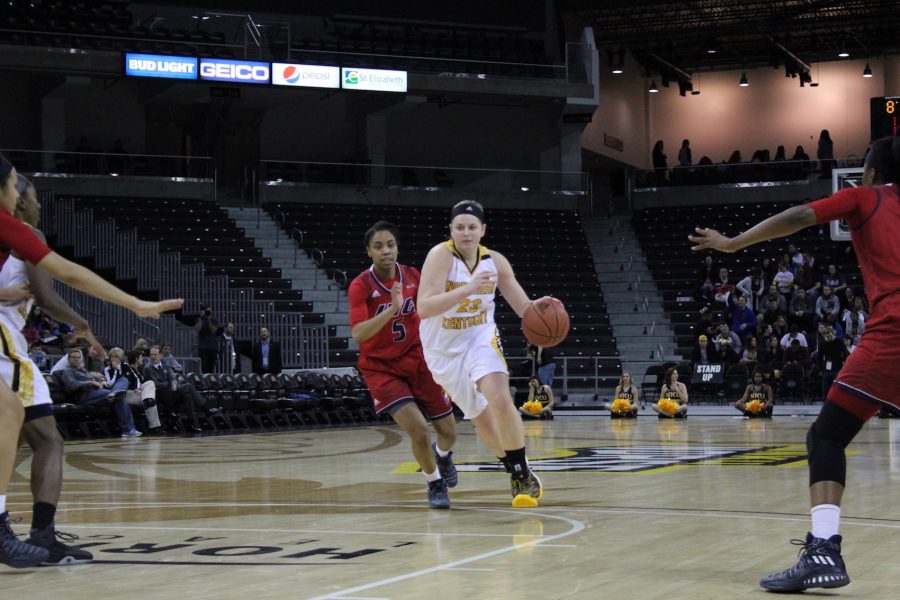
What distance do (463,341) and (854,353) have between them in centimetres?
316

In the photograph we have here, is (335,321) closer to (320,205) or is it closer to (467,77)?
Answer: (320,205)

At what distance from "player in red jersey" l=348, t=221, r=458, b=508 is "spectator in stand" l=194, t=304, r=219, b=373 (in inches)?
583

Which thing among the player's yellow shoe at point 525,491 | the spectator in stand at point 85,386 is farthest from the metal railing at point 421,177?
the player's yellow shoe at point 525,491

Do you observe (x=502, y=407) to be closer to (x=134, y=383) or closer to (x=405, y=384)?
(x=405, y=384)

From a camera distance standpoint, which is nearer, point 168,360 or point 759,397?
point 168,360

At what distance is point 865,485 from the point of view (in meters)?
9.60

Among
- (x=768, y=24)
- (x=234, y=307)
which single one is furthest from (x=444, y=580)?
(x=768, y=24)

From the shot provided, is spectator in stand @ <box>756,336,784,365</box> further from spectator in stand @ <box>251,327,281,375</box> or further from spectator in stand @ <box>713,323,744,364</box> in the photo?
spectator in stand @ <box>251,327,281,375</box>

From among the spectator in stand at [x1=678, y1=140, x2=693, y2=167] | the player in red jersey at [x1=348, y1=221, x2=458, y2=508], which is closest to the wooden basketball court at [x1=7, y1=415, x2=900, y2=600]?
the player in red jersey at [x1=348, y1=221, x2=458, y2=508]

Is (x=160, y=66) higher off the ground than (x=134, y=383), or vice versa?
(x=160, y=66)

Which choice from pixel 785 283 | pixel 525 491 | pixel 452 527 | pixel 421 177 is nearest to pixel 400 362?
pixel 525 491

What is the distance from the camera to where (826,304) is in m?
26.8

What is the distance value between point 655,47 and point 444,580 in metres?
39.1

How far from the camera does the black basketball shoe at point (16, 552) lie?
5691mm
